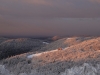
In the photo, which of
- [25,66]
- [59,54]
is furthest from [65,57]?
[25,66]

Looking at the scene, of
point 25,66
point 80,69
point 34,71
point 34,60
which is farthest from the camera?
point 34,60

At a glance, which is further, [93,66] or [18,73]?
[18,73]

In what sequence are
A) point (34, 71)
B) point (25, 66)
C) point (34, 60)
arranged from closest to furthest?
point (34, 71), point (25, 66), point (34, 60)

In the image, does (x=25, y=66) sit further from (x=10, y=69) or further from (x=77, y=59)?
(x=77, y=59)

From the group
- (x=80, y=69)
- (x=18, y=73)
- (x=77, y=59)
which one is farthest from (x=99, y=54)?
(x=18, y=73)

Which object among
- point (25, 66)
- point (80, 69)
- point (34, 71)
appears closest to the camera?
point (80, 69)

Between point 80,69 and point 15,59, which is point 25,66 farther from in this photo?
point 80,69

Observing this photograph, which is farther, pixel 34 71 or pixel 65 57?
pixel 65 57
